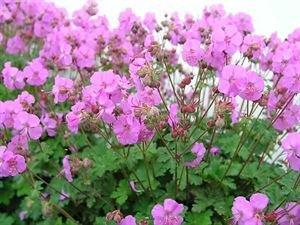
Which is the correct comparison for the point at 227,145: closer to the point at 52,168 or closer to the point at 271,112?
the point at 271,112

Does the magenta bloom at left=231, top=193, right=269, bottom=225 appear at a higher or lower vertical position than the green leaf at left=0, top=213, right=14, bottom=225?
higher

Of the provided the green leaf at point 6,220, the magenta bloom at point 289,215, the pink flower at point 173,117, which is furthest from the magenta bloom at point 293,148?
the green leaf at point 6,220

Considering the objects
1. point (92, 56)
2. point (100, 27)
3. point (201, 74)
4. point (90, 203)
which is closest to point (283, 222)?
point (201, 74)

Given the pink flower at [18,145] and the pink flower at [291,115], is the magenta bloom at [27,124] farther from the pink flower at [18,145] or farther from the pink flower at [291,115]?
the pink flower at [291,115]

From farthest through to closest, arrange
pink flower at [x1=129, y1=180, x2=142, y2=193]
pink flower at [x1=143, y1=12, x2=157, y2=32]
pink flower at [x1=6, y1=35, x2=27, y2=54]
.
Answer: pink flower at [x1=6, y1=35, x2=27, y2=54], pink flower at [x1=143, y1=12, x2=157, y2=32], pink flower at [x1=129, y1=180, x2=142, y2=193]

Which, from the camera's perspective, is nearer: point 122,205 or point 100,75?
point 100,75

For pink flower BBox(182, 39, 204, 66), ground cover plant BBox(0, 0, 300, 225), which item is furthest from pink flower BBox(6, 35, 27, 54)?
pink flower BBox(182, 39, 204, 66)

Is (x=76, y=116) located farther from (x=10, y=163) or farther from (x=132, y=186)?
(x=132, y=186)

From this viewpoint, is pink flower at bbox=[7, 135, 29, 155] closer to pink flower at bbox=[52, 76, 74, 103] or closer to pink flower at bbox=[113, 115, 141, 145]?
pink flower at bbox=[52, 76, 74, 103]

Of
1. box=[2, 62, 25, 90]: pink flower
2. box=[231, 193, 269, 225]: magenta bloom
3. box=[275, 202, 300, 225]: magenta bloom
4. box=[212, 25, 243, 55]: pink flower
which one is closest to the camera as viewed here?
box=[231, 193, 269, 225]: magenta bloom
